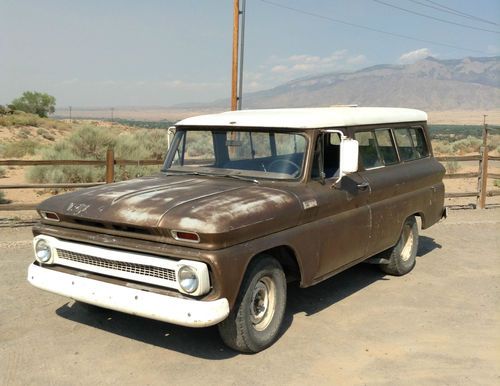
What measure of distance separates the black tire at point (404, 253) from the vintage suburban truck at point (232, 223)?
18.2 inches

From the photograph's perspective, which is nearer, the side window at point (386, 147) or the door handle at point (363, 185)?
the door handle at point (363, 185)

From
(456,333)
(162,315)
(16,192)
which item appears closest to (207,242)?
(162,315)

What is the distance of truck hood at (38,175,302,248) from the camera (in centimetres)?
379

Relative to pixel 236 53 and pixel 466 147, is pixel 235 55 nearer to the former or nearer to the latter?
pixel 236 53

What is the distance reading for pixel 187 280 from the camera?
3.79 meters

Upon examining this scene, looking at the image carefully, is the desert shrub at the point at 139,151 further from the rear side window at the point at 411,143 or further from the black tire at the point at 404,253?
the black tire at the point at 404,253

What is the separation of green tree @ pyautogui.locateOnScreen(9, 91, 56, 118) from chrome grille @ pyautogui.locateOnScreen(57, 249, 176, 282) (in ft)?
232

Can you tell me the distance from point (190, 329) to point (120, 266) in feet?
3.44

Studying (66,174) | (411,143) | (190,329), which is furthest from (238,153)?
(66,174)

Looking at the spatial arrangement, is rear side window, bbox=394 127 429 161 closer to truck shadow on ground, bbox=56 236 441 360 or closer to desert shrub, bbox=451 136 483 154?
truck shadow on ground, bbox=56 236 441 360

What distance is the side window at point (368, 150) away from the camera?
18.8ft

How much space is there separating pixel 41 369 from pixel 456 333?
344 centimetres

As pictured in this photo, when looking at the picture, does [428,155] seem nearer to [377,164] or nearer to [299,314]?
[377,164]

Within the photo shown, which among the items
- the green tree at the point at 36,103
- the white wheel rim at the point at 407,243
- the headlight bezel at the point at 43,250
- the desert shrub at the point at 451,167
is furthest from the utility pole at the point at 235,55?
the green tree at the point at 36,103
